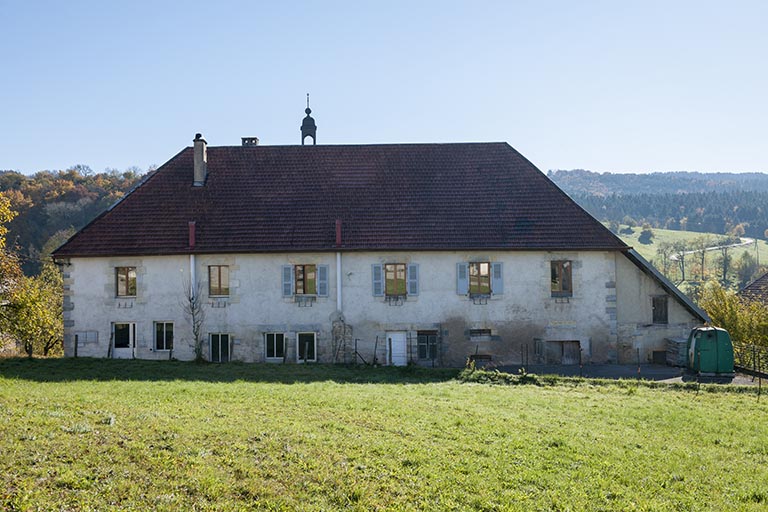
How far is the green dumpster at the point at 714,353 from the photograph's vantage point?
20.8m

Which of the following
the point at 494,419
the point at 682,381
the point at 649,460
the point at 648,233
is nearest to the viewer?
the point at 649,460

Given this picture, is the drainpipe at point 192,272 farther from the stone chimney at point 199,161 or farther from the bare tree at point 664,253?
the bare tree at point 664,253

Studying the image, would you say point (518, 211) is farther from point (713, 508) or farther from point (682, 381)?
point (713, 508)

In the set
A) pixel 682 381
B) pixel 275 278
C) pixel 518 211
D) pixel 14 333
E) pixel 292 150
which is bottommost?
pixel 682 381

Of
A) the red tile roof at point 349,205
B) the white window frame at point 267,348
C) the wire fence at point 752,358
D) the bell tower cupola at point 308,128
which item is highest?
the bell tower cupola at point 308,128

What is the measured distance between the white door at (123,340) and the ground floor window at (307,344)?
240 inches

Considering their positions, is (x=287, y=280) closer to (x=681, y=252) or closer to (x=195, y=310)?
(x=195, y=310)

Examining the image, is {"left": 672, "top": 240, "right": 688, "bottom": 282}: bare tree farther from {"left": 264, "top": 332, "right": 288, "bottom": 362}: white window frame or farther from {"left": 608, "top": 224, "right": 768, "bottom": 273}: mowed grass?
{"left": 264, "top": 332, "right": 288, "bottom": 362}: white window frame

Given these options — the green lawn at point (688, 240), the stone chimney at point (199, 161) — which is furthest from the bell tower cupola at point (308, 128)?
the green lawn at point (688, 240)

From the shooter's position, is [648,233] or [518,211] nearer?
[518,211]

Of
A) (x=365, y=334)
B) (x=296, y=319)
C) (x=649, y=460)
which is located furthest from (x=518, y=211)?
(x=649, y=460)

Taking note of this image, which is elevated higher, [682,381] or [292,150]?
[292,150]

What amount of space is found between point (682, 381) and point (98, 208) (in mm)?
56459

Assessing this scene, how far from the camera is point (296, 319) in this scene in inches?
928
